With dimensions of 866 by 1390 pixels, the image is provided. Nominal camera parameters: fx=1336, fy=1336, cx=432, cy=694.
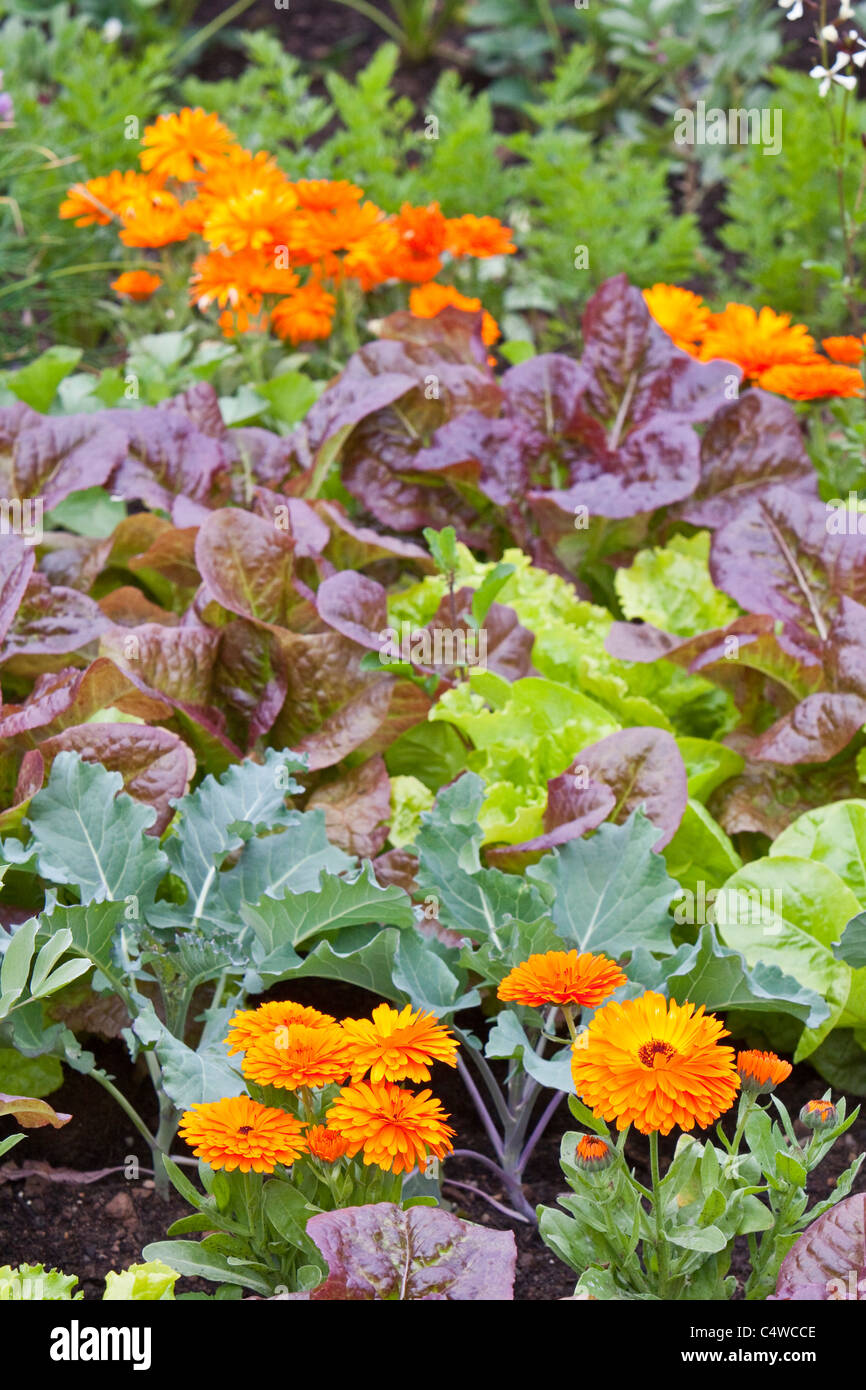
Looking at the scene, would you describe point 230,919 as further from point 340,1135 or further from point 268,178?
point 268,178

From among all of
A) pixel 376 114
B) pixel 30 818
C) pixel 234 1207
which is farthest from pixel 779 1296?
pixel 376 114

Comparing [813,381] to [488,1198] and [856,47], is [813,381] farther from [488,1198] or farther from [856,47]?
[488,1198]

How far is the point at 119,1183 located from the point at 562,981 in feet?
2.35

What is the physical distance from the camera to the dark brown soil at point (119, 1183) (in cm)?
150

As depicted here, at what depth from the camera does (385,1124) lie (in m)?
1.18

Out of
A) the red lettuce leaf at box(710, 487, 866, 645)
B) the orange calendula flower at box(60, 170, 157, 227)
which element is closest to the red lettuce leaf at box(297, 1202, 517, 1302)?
the red lettuce leaf at box(710, 487, 866, 645)

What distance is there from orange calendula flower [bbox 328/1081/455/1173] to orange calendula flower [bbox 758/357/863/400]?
1732mm

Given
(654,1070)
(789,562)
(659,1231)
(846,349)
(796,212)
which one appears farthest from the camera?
(796,212)

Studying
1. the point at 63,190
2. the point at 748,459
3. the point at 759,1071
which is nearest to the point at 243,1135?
the point at 759,1071

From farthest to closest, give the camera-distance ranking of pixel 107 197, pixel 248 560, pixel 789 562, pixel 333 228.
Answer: pixel 107 197, pixel 333 228, pixel 789 562, pixel 248 560

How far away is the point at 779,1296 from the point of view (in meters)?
1.21

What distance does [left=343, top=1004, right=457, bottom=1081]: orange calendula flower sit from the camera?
3.94 feet

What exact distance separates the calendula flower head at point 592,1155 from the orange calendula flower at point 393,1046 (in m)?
0.15

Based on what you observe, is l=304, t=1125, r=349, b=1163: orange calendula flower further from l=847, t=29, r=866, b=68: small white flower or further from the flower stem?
l=847, t=29, r=866, b=68: small white flower
